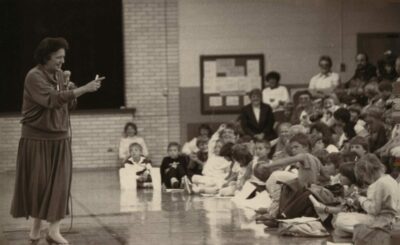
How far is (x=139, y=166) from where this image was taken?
17.0m

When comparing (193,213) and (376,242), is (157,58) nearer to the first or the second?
(193,213)

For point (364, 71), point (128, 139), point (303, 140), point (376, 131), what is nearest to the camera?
point (303, 140)

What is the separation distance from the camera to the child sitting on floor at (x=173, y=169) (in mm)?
16391

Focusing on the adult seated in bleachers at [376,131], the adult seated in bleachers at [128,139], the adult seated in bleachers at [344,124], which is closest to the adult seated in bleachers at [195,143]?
the adult seated in bleachers at [128,139]

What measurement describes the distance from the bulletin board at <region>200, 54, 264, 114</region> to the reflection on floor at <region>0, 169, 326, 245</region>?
4.87 m

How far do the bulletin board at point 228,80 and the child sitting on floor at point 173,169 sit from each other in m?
4.31

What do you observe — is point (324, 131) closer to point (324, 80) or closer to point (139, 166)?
point (139, 166)

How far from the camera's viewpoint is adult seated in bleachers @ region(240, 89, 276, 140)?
726 inches

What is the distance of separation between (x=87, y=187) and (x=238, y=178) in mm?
3198

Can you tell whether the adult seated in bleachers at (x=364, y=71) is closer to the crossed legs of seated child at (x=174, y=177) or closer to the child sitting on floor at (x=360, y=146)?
the crossed legs of seated child at (x=174, y=177)

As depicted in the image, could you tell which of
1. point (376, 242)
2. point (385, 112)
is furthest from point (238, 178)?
point (376, 242)

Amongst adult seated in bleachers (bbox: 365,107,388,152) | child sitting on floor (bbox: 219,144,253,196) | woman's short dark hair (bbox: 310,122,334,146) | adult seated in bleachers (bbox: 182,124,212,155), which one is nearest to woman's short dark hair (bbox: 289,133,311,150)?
adult seated in bleachers (bbox: 365,107,388,152)

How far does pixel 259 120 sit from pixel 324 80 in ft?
5.23

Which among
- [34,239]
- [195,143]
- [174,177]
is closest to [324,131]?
[174,177]
